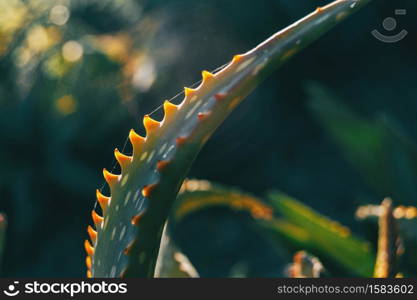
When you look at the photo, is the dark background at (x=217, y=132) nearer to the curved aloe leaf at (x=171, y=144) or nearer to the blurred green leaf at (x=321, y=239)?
the blurred green leaf at (x=321, y=239)

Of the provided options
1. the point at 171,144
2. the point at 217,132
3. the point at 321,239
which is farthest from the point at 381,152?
the point at 217,132

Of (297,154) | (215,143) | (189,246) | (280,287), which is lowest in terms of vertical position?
(280,287)

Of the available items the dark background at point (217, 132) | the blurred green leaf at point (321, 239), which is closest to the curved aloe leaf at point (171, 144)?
the blurred green leaf at point (321, 239)

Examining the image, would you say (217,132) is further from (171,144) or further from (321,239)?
(171,144)

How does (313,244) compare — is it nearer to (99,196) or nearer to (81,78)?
(99,196)

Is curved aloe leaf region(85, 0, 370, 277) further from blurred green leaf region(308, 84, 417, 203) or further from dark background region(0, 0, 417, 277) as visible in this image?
dark background region(0, 0, 417, 277)

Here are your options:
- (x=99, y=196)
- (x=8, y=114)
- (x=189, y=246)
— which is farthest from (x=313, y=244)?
(x=8, y=114)
